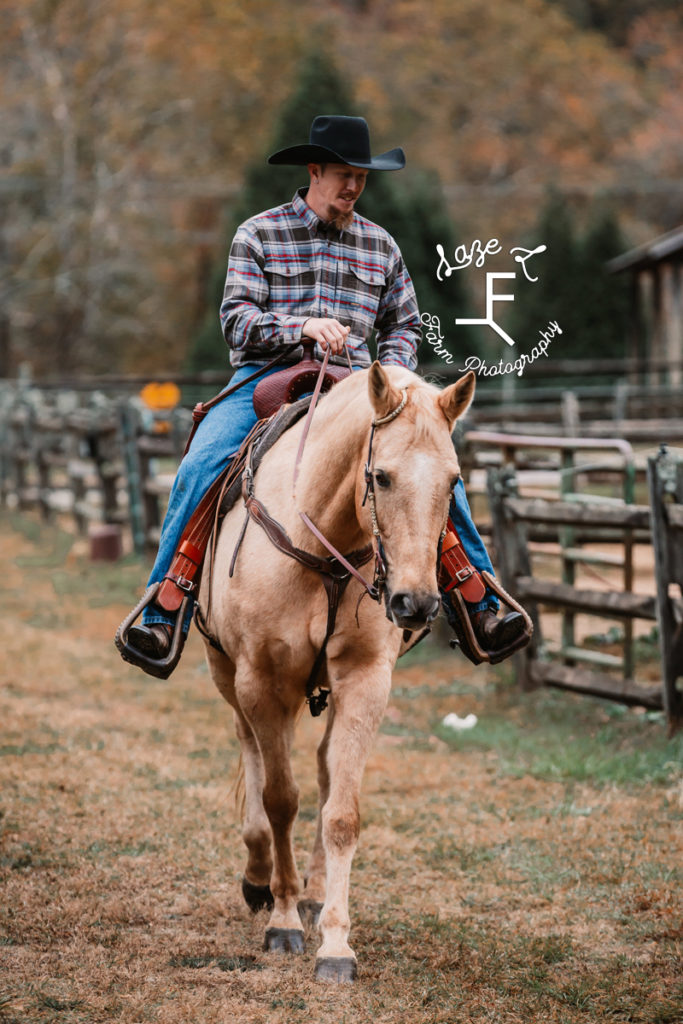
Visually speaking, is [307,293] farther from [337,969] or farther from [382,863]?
[337,969]

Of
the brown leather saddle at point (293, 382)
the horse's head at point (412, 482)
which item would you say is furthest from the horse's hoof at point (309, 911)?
the brown leather saddle at point (293, 382)

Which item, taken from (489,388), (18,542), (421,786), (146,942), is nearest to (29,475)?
(18,542)

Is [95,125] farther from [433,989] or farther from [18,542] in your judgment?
[433,989]

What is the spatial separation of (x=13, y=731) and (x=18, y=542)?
9206 millimetres

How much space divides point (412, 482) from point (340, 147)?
1807 mm

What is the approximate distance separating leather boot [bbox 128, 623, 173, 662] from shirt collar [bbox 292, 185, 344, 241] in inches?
68.7

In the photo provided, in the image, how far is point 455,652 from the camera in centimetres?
995

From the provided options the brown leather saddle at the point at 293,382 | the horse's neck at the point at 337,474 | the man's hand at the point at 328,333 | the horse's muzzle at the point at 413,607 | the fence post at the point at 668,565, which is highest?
the man's hand at the point at 328,333

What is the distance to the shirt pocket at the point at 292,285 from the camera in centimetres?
514

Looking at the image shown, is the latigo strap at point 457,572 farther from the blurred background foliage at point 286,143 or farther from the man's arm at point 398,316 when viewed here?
the blurred background foliage at point 286,143

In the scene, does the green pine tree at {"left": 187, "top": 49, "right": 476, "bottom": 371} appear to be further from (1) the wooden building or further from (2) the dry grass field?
(2) the dry grass field

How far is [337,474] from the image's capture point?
4.28 metres

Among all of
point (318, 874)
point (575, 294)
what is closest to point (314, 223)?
point (318, 874)

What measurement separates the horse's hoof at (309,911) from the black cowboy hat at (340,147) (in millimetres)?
2875
